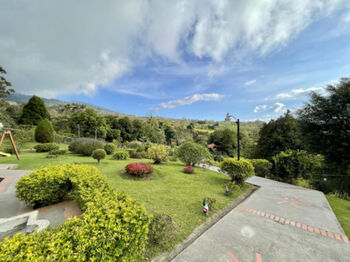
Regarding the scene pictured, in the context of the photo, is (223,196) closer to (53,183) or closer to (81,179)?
(81,179)

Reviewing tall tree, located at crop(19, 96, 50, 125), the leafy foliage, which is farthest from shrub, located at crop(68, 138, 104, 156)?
the leafy foliage

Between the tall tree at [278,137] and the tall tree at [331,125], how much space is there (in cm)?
391

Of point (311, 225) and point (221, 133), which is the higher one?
point (221, 133)

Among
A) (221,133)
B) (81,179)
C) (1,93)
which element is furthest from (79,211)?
(1,93)

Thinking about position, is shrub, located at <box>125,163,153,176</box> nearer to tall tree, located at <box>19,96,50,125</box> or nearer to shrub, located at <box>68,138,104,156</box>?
shrub, located at <box>68,138,104,156</box>

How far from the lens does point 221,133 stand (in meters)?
24.1

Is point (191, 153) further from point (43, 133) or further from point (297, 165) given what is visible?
point (43, 133)

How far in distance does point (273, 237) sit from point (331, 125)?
8.06 metres

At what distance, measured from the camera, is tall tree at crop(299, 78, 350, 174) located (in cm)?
682

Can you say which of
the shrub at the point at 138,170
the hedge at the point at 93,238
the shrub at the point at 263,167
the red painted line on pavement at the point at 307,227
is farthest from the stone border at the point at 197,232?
the shrub at the point at 263,167

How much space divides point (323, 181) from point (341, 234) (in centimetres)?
580

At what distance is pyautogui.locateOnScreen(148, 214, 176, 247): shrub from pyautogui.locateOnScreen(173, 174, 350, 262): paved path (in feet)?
1.30

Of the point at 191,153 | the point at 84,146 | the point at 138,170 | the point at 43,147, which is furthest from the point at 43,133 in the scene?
the point at 191,153

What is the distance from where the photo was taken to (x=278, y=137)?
11906mm
